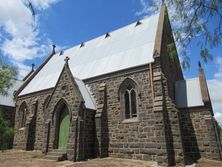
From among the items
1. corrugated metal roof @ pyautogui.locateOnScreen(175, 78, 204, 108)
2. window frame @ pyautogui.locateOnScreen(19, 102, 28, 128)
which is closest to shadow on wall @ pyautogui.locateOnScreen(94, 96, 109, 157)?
corrugated metal roof @ pyautogui.locateOnScreen(175, 78, 204, 108)

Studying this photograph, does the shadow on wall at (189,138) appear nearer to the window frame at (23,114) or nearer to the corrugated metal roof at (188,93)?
the corrugated metal roof at (188,93)

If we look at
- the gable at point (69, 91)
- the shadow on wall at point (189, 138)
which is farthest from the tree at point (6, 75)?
the shadow on wall at point (189, 138)

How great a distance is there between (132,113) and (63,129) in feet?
18.8

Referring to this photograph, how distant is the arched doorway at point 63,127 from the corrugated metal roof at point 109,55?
3.69 m

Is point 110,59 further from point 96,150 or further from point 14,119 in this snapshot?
point 14,119

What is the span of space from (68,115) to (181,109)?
883cm

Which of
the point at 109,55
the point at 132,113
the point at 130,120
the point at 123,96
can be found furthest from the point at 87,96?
the point at 109,55

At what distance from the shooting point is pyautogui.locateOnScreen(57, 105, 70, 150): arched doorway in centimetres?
1560

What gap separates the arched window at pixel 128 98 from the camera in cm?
1489

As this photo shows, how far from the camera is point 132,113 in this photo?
14.8 m

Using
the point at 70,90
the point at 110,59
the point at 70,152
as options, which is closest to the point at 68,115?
the point at 70,90

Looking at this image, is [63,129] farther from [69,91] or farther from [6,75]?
[6,75]

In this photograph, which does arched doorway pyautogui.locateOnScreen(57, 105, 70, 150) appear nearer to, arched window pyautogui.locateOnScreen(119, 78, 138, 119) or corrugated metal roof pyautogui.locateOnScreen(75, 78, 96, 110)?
corrugated metal roof pyautogui.locateOnScreen(75, 78, 96, 110)

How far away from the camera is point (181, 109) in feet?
49.5
